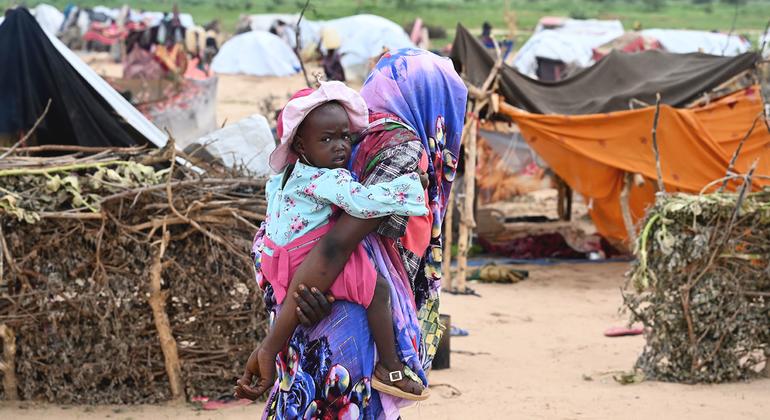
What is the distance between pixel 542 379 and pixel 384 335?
3674 millimetres

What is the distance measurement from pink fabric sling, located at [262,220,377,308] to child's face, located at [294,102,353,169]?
16 centimetres

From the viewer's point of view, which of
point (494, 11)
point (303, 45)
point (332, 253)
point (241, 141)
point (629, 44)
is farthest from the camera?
point (494, 11)

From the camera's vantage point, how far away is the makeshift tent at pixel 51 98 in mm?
5836

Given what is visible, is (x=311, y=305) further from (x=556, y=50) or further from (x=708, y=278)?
(x=556, y=50)

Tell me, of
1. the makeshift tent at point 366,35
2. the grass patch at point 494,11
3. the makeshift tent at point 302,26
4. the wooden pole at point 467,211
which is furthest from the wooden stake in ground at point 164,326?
the grass patch at point 494,11

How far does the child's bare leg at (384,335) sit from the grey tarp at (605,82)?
22.2 ft

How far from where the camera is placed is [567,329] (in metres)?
7.56

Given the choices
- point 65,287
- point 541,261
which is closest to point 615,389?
point 65,287

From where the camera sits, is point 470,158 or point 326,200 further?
point 470,158

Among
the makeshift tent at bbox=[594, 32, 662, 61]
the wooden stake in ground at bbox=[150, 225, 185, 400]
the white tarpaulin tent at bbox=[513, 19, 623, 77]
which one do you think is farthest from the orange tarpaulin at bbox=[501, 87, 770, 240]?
the makeshift tent at bbox=[594, 32, 662, 61]

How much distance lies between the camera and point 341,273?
2.43 meters

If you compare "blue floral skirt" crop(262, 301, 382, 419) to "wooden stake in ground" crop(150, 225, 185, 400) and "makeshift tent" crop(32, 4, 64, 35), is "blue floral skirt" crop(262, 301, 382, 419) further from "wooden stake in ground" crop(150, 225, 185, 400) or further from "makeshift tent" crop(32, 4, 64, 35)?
"makeshift tent" crop(32, 4, 64, 35)

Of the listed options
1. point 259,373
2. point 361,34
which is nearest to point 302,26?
point 361,34

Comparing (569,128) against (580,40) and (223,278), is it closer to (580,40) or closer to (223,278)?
(223,278)
